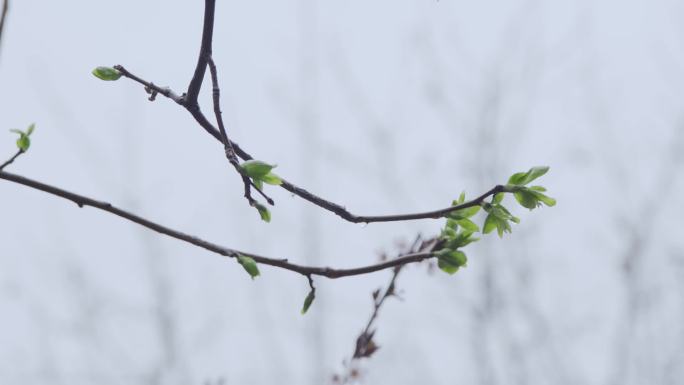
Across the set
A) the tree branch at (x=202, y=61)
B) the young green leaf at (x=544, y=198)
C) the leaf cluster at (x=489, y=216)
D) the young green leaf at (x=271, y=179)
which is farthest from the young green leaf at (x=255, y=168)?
the young green leaf at (x=544, y=198)

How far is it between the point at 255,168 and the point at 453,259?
1.12 ft

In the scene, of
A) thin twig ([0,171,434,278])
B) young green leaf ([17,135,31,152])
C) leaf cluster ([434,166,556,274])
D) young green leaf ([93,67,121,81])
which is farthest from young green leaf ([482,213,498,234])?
young green leaf ([17,135,31,152])

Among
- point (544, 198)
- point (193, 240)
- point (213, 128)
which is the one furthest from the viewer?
point (544, 198)

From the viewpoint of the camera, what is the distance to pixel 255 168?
113 cm

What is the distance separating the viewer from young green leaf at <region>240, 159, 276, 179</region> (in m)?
1.12

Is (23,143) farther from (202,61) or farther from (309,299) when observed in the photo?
(309,299)

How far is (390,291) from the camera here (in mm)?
1616

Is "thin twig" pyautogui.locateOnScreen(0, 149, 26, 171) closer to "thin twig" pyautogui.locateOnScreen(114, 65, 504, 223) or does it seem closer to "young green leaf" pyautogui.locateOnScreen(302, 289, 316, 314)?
"thin twig" pyautogui.locateOnScreen(114, 65, 504, 223)

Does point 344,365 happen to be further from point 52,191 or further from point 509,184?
point 52,191

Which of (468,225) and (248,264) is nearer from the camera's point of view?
(248,264)

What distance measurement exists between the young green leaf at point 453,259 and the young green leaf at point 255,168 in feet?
0.99

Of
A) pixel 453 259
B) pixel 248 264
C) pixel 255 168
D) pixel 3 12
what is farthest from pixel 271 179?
pixel 3 12

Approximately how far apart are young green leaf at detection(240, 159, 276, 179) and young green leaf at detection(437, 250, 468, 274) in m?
0.30

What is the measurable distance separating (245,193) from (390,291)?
0.55 meters
